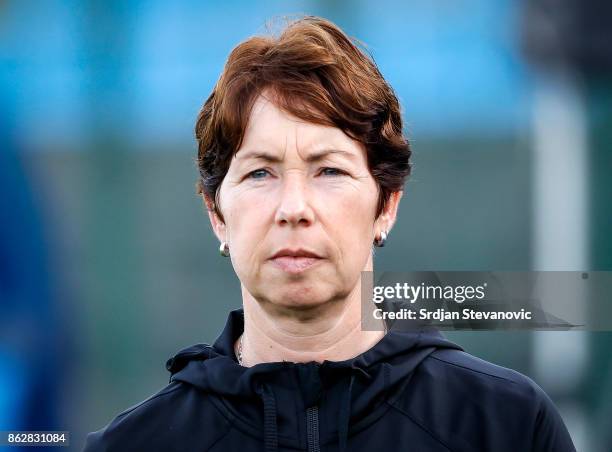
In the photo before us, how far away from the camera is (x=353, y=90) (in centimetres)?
154

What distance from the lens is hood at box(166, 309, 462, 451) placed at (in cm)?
150

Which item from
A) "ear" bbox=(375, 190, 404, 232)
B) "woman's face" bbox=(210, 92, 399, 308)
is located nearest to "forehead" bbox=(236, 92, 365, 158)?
"woman's face" bbox=(210, 92, 399, 308)

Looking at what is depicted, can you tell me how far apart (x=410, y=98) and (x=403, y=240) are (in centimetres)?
36

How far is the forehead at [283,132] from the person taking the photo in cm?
152

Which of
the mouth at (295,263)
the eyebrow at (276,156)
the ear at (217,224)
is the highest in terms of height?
the eyebrow at (276,156)

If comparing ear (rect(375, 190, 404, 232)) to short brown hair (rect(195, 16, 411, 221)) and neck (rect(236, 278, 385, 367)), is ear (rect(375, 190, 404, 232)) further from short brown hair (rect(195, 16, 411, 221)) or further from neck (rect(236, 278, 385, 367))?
neck (rect(236, 278, 385, 367))

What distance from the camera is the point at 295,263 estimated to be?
148 centimetres

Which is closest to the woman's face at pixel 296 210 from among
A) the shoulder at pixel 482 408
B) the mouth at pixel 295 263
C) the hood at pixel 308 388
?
the mouth at pixel 295 263

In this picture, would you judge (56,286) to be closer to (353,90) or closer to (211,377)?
(211,377)

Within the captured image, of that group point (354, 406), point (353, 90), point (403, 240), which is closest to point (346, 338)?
point (354, 406)

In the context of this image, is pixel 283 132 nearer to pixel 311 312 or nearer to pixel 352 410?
pixel 311 312

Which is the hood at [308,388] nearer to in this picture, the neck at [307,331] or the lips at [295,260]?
the neck at [307,331]

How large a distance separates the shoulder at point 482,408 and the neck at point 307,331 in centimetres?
14

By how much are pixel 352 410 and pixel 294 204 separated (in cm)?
37
